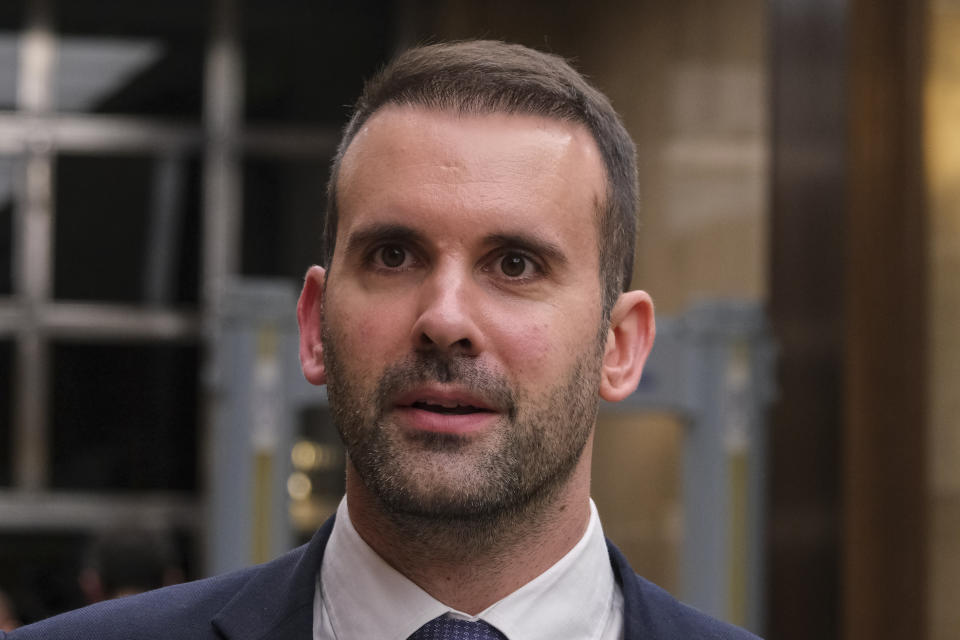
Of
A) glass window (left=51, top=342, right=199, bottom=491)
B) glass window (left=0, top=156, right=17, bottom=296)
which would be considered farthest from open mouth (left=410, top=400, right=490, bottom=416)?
glass window (left=0, top=156, right=17, bottom=296)

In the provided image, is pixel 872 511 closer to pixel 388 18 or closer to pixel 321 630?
pixel 321 630

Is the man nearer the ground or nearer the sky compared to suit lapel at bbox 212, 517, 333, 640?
nearer the sky

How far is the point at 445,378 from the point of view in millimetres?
1471

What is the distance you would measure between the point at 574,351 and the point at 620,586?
1.12ft

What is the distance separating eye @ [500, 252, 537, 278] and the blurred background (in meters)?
0.44

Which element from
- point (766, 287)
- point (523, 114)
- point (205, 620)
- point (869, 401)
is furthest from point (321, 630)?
point (766, 287)

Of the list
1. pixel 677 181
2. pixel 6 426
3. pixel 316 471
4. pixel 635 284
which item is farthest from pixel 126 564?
pixel 6 426

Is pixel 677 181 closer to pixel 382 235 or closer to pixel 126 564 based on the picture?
pixel 126 564

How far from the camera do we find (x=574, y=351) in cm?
155

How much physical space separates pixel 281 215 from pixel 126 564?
6.47 metres

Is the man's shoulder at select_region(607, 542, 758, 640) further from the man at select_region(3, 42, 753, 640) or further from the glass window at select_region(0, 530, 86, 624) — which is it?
the glass window at select_region(0, 530, 86, 624)

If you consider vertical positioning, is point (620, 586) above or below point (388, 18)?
below

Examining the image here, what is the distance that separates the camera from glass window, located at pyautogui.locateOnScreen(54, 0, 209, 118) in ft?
33.6

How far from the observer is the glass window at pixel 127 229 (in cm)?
1022
